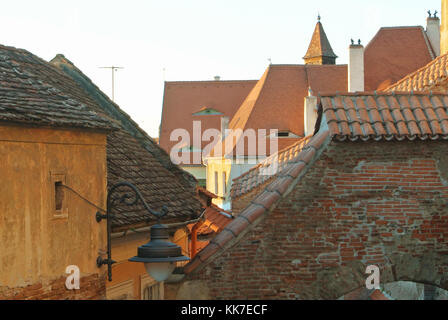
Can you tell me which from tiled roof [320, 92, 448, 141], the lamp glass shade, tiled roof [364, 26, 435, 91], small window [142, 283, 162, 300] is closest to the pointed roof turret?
tiled roof [364, 26, 435, 91]

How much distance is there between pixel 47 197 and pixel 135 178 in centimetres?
378

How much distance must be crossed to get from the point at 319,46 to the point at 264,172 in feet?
112

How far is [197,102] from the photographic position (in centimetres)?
5388

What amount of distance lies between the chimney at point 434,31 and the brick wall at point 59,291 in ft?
115

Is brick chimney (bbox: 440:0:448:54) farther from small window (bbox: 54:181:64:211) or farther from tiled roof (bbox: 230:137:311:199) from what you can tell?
small window (bbox: 54:181:64:211)

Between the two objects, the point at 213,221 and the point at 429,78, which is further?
the point at 213,221

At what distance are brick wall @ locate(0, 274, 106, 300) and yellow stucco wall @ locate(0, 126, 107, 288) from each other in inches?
3.1

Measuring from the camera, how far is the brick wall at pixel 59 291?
23.8 feet

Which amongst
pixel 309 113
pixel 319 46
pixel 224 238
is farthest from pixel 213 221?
pixel 319 46

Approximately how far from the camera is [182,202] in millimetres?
12297

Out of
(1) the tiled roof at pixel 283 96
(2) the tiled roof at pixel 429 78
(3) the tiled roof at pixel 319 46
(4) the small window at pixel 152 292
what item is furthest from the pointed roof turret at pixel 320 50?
(4) the small window at pixel 152 292

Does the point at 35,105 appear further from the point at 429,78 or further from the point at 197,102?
the point at 197,102

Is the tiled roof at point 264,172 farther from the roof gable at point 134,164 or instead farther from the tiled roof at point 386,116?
the tiled roof at point 386,116
